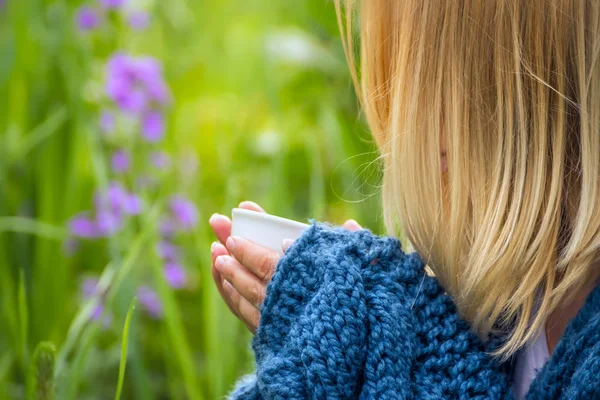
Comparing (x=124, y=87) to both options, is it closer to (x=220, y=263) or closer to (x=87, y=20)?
(x=87, y=20)

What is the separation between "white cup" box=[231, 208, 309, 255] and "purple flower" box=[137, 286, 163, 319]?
68cm

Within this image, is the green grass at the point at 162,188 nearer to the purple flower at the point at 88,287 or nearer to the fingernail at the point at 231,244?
the purple flower at the point at 88,287

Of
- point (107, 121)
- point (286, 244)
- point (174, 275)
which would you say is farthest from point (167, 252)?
point (286, 244)

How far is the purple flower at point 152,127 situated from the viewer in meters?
1.41

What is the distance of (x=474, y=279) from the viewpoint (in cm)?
69

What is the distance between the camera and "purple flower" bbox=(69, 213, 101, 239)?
139cm

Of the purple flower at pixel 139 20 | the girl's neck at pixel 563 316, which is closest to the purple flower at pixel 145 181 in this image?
the purple flower at pixel 139 20

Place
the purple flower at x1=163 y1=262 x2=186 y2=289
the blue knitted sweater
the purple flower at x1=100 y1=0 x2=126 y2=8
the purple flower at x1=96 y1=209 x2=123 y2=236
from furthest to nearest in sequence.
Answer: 1. the purple flower at x1=100 y1=0 x2=126 y2=8
2. the purple flower at x1=163 y1=262 x2=186 y2=289
3. the purple flower at x1=96 y1=209 x2=123 y2=236
4. the blue knitted sweater

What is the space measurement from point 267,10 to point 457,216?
1.98 m

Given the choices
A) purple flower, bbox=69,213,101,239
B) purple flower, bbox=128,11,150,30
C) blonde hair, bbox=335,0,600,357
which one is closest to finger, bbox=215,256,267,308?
blonde hair, bbox=335,0,600,357

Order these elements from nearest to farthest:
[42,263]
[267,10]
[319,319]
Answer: [319,319] < [42,263] < [267,10]

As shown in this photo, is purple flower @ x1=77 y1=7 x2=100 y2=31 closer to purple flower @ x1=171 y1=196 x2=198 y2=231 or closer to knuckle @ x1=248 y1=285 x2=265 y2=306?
purple flower @ x1=171 y1=196 x2=198 y2=231

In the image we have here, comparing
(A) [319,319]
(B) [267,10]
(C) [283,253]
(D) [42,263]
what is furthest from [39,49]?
(A) [319,319]

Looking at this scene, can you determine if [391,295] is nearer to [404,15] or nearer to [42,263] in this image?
[404,15]
